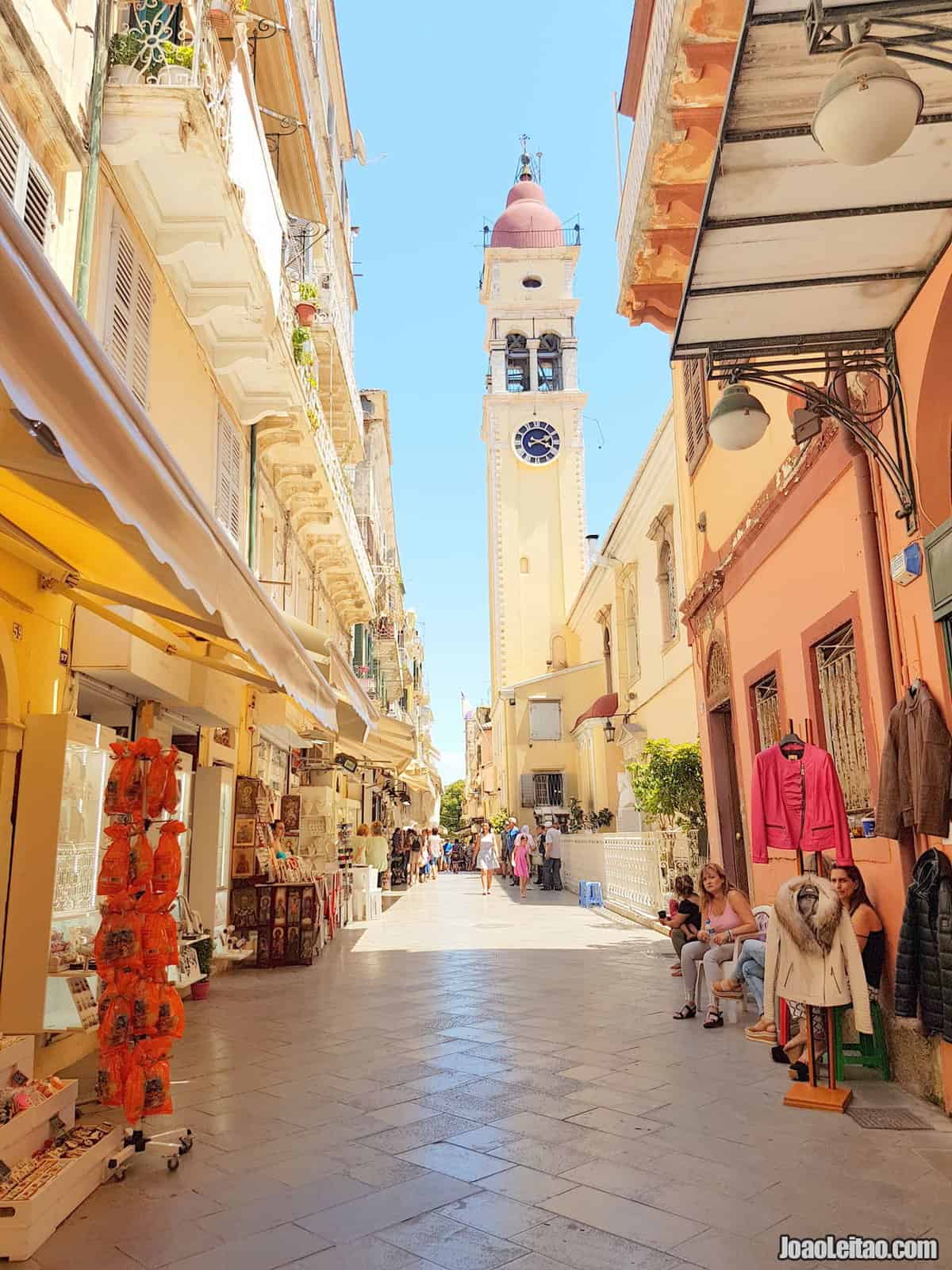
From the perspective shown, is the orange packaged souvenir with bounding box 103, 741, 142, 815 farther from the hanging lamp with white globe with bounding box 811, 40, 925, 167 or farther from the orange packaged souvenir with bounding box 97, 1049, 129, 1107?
the hanging lamp with white globe with bounding box 811, 40, 925, 167

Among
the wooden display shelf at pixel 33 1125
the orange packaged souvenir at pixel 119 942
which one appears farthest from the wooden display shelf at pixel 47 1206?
the orange packaged souvenir at pixel 119 942

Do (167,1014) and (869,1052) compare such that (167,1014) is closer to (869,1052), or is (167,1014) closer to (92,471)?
(92,471)

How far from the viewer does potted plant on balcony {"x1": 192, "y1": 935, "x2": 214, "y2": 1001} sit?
8805 mm

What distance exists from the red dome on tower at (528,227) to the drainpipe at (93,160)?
41563mm

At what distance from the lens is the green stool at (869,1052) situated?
5.71m

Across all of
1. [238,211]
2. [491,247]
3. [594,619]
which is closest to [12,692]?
[238,211]

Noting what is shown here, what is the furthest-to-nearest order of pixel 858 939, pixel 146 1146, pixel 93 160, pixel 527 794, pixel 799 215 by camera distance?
pixel 527 794
pixel 93 160
pixel 858 939
pixel 799 215
pixel 146 1146

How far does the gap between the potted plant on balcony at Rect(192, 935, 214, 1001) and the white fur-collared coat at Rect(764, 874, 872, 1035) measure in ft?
18.1

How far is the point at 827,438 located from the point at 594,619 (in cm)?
2842

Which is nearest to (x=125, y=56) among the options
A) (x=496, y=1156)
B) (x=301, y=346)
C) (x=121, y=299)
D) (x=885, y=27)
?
(x=121, y=299)

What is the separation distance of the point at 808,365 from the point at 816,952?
4266 millimetres

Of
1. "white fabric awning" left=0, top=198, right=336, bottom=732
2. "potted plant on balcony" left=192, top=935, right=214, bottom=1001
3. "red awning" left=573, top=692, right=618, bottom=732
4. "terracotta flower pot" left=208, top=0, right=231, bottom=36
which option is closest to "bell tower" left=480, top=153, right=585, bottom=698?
"red awning" left=573, top=692, right=618, bottom=732

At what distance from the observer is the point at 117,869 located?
4.43 m

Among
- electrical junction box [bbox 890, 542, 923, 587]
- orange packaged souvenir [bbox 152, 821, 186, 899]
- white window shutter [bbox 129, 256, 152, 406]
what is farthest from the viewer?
white window shutter [bbox 129, 256, 152, 406]
